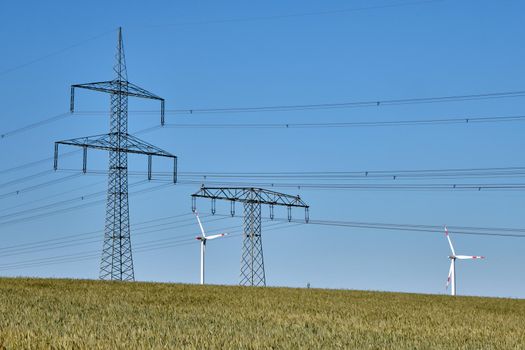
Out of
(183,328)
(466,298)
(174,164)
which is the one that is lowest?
(466,298)

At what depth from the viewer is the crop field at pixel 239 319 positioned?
18.6 m

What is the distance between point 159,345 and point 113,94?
183 ft

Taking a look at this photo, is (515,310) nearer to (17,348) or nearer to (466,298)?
(466,298)

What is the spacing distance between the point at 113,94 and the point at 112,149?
514 cm

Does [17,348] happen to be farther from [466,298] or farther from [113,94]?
[113,94]

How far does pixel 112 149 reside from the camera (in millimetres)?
67938

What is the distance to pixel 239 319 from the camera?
28594 mm

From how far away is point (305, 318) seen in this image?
30.8 meters

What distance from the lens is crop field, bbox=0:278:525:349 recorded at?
18.6 m

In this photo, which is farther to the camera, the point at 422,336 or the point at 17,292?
the point at 17,292

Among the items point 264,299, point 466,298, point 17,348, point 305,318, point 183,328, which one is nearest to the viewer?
point 17,348

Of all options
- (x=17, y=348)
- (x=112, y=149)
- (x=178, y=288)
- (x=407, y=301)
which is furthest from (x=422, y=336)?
(x=112, y=149)

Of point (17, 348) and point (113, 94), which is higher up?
point (113, 94)

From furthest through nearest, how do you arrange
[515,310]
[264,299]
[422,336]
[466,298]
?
[466,298]
[515,310]
[264,299]
[422,336]
